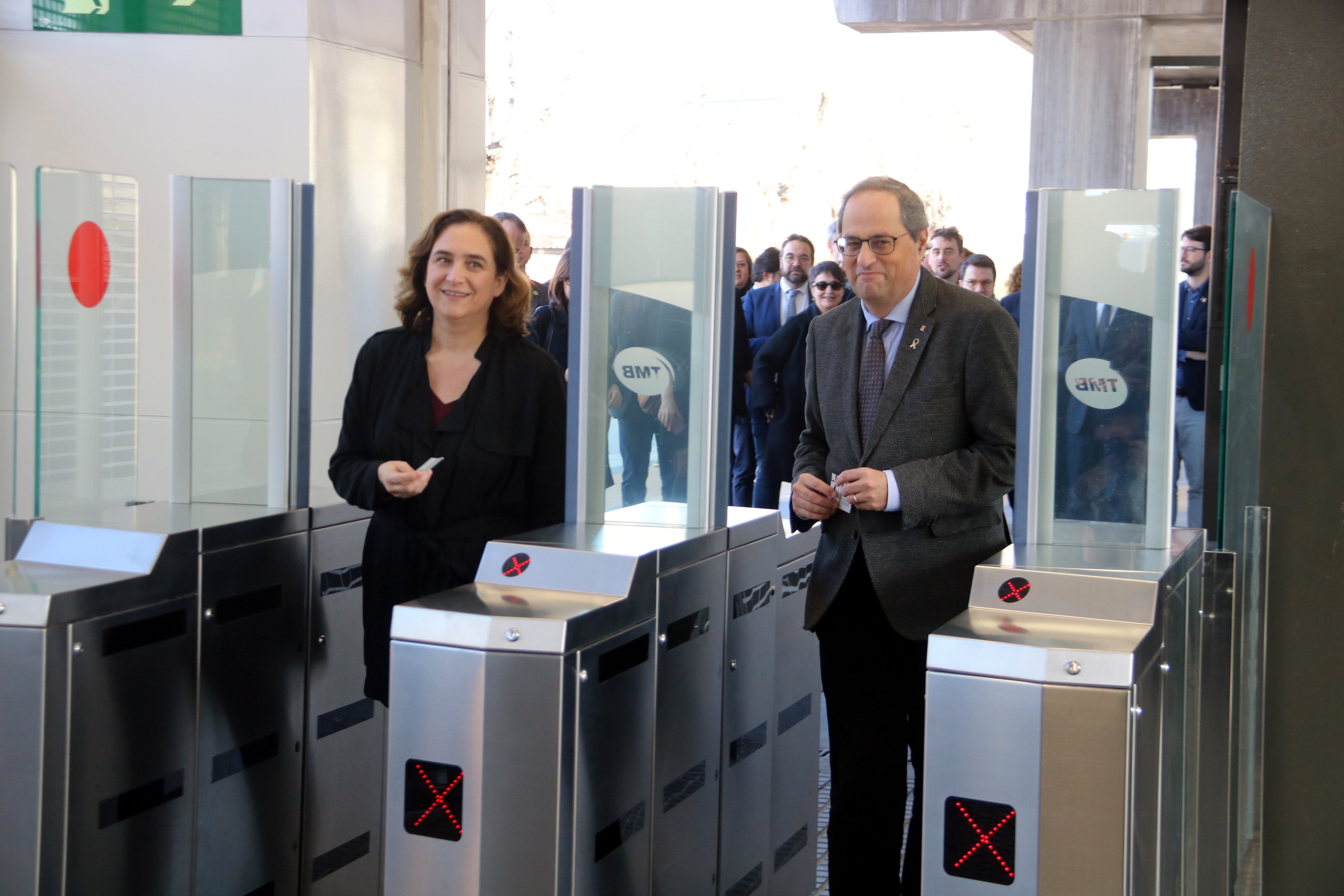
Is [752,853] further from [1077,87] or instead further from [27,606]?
[1077,87]

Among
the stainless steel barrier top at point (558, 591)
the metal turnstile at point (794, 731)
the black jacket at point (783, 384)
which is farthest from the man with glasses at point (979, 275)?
the stainless steel barrier top at point (558, 591)

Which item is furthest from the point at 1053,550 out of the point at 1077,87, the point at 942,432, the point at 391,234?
the point at 1077,87

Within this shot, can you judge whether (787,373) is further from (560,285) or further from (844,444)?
(844,444)

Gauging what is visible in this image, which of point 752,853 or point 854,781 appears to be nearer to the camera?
point 854,781

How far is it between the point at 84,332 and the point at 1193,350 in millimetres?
4388

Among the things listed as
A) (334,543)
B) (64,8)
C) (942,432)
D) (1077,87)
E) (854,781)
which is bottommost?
(854,781)

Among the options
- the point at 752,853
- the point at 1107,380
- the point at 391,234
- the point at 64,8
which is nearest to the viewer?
the point at 1107,380

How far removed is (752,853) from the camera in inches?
113

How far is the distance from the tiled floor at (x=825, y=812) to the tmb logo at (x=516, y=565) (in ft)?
3.59

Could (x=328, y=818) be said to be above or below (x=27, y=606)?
below

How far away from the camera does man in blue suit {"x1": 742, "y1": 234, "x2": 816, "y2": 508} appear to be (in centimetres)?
651

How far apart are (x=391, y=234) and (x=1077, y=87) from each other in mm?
7611

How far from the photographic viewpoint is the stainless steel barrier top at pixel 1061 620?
→ 169 cm

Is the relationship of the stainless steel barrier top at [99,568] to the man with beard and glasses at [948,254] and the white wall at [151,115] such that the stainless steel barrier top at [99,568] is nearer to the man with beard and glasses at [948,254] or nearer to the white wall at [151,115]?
the white wall at [151,115]
